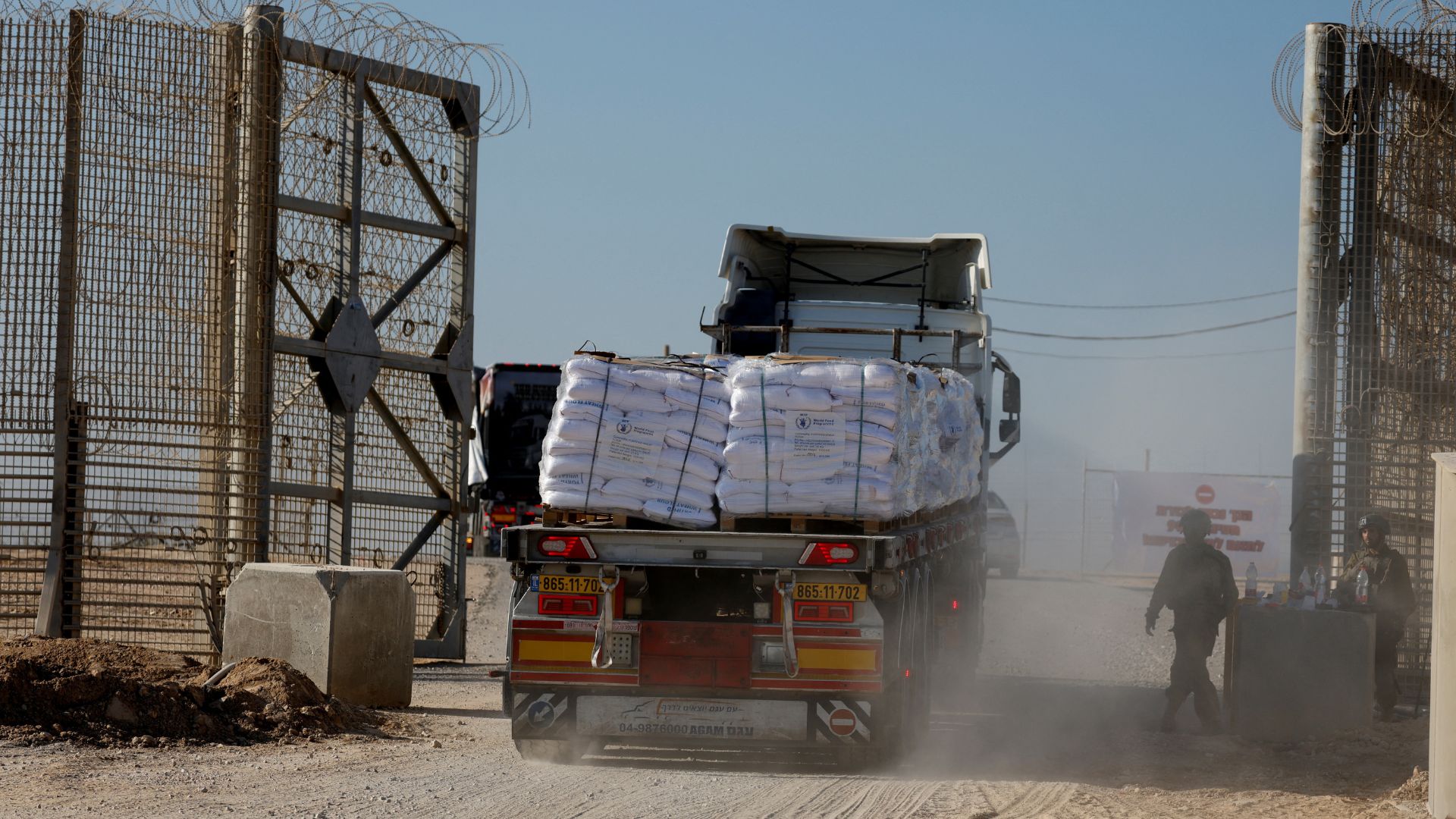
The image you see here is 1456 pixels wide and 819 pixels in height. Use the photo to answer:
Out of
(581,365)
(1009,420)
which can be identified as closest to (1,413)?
(581,365)

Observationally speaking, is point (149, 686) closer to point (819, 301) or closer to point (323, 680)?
point (323, 680)

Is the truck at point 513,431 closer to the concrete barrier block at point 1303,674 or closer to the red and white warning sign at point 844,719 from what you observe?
the concrete barrier block at point 1303,674

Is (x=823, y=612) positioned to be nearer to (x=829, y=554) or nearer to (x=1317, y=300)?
(x=829, y=554)

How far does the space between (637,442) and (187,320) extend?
5.61 meters

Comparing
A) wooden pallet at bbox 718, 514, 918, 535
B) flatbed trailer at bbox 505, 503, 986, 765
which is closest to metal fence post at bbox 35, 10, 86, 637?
flatbed trailer at bbox 505, 503, 986, 765

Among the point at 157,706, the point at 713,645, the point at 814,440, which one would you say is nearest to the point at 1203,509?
the point at 814,440

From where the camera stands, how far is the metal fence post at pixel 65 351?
12.8 meters

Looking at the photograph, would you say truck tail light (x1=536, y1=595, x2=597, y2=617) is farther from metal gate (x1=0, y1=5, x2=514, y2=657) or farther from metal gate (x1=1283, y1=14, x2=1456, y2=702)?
metal gate (x1=1283, y1=14, x2=1456, y2=702)

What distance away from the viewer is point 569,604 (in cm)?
930

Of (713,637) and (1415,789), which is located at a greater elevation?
(713,637)

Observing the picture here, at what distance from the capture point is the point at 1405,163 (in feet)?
44.2

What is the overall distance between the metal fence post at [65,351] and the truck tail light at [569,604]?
543cm

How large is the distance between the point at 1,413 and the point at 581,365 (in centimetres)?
581

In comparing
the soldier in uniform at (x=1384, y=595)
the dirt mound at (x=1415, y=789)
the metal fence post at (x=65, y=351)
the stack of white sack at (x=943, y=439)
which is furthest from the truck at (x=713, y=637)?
the metal fence post at (x=65, y=351)
